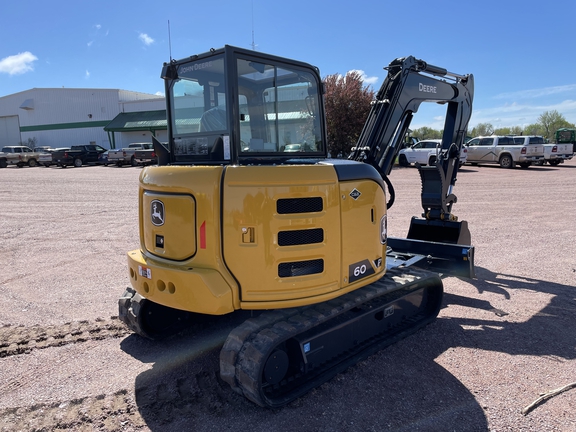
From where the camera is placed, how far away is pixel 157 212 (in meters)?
4.14

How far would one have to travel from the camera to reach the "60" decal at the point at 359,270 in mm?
4199

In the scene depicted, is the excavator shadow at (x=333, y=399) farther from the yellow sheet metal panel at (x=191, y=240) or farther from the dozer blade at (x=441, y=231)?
the dozer blade at (x=441, y=231)

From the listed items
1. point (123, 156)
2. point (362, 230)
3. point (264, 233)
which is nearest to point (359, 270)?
point (362, 230)

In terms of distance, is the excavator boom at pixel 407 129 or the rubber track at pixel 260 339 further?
the excavator boom at pixel 407 129

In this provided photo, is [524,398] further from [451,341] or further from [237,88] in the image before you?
[237,88]

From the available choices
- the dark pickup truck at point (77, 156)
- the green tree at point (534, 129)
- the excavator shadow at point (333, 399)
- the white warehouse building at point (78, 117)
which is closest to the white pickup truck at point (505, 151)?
the excavator shadow at point (333, 399)

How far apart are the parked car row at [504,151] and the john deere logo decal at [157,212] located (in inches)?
949

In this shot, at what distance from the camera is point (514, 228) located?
35.2ft

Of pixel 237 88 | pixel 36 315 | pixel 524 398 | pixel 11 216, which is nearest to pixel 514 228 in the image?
pixel 524 398

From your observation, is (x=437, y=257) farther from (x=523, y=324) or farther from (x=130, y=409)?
(x=130, y=409)

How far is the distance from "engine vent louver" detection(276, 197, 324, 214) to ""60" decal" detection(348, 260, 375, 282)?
2.44ft

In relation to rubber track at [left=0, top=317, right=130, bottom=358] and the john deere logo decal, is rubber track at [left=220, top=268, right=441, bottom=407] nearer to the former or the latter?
the john deere logo decal

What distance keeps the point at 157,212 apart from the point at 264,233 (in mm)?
1147

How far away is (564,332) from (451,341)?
137 cm
